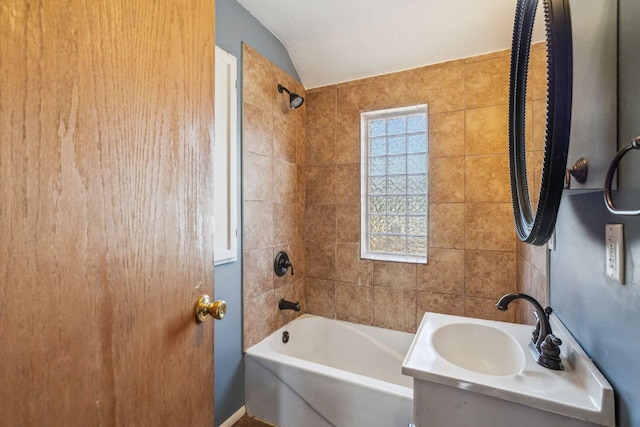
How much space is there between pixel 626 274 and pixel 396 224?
64.8 inches

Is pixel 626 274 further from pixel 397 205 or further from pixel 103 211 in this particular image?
pixel 397 205

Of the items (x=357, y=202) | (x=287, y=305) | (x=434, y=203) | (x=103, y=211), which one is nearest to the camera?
(x=103, y=211)

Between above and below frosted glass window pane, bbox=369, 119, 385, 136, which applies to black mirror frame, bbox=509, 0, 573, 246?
below

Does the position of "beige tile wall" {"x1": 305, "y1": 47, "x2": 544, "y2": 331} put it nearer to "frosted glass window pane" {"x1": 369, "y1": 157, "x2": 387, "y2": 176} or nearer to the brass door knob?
"frosted glass window pane" {"x1": 369, "y1": 157, "x2": 387, "y2": 176}

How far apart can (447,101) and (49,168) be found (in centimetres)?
217

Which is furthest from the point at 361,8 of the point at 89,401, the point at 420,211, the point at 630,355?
the point at 89,401

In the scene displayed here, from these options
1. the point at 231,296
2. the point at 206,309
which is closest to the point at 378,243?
the point at 231,296

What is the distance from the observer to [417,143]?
87.0 inches

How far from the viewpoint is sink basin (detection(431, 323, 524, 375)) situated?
1189 millimetres

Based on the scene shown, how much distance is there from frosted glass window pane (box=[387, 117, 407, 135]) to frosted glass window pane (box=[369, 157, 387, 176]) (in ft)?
0.74

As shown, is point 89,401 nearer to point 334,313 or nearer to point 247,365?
point 247,365

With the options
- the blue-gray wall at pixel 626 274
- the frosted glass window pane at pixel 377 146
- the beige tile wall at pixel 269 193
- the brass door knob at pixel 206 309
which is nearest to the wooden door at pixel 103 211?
the brass door knob at pixel 206 309

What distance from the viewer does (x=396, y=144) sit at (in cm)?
229

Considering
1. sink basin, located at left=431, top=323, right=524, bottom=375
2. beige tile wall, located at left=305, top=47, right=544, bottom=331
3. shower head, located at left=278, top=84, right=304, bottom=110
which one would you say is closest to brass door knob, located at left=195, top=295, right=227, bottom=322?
sink basin, located at left=431, top=323, right=524, bottom=375
